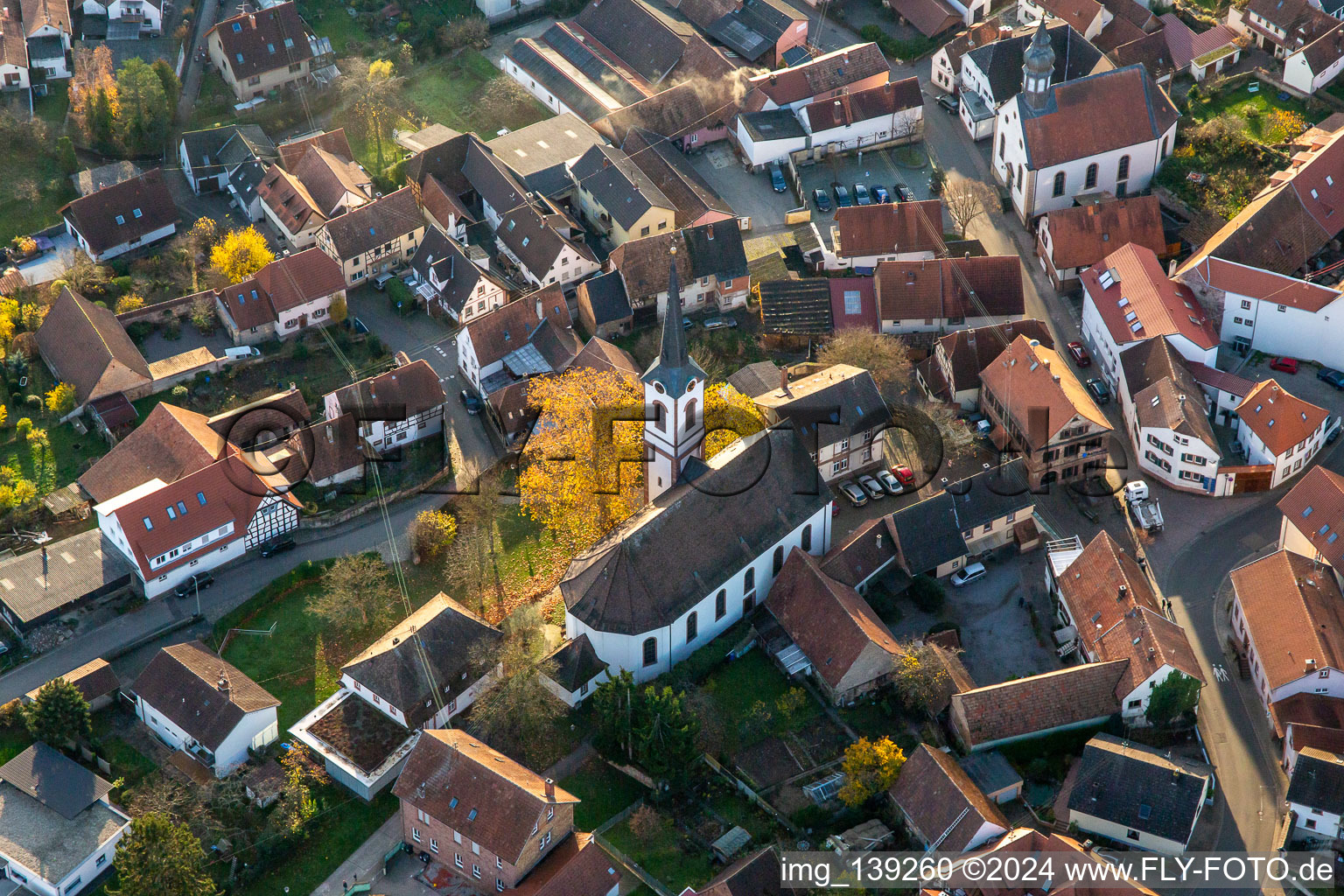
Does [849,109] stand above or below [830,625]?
above

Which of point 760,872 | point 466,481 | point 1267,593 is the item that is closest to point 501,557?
point 466,481

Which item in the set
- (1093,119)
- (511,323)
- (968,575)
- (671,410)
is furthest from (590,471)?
(1093,119)

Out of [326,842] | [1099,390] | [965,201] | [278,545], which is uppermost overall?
[965,201]

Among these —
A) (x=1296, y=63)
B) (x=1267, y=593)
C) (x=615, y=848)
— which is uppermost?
(x=1296, y=63)

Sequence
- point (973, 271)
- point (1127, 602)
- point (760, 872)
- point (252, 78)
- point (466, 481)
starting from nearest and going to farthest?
point (760, 872), point (1127, 602), point (466, 481), point (973, 271), point (252, 78)

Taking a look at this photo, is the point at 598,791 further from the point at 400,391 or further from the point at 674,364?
the point at 400,391

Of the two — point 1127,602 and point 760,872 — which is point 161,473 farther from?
point 1127,602
